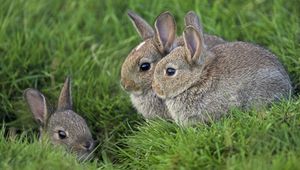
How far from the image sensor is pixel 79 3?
27.4 feet

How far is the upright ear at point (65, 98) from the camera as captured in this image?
22.5ft

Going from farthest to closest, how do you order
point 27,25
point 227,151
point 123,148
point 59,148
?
point 27,25 → point 123,148 → point 59,148 → point 227,151

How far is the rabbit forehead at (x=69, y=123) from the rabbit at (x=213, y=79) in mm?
732

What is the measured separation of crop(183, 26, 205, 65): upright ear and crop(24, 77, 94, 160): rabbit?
1.17m

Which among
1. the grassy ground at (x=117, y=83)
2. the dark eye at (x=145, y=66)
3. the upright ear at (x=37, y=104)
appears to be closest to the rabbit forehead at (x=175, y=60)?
the dark eye at (x=145, y=66)

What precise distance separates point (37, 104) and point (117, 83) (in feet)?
3.04

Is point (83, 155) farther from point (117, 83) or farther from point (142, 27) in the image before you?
point (142, 27)

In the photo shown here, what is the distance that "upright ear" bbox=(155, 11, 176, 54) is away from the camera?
21.8 feet

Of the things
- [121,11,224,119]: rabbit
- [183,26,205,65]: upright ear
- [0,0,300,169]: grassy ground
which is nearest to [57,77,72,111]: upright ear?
[0,0,300,169]: grassy ground

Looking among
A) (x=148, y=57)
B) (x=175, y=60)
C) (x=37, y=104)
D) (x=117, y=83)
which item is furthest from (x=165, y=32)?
(x=37, y=104)

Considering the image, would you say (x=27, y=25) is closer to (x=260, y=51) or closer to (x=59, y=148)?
(x=59, y=148)

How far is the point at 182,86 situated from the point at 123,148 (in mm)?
766

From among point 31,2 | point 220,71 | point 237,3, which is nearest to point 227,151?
point 220,71

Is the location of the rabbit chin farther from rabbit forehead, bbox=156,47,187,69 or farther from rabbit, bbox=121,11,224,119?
rabbit forehead, bbox=156,47,187,69
